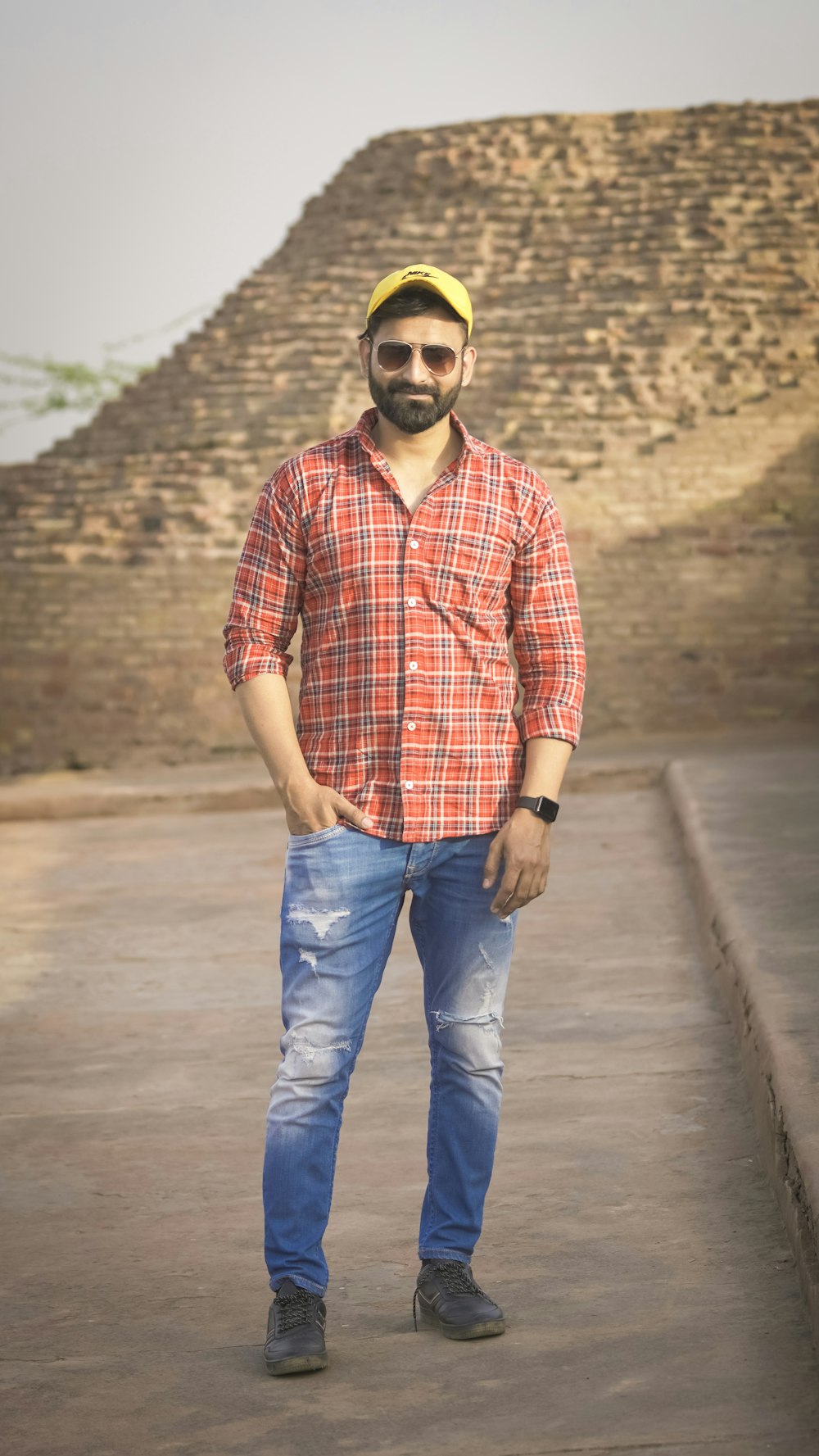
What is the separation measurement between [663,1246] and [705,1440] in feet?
2.46

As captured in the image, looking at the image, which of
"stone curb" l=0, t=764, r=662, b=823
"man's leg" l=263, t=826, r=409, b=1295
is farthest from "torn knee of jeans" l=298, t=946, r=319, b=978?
"stone curb" l=0, t=764, r=662, b=823

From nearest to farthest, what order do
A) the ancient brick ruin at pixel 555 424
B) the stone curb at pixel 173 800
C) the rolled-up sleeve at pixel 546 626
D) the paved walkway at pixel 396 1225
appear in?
the paved walkway at pixel 396 1225 → the rolled-up sleeve at pixel 546 626 → the stone curb at pixel 173 800 → the ancient brick ruin at pixel 555 424

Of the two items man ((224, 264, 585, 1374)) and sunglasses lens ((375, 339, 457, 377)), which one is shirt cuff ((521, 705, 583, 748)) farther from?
sunglasses lens ((375, 339, 457, 377))

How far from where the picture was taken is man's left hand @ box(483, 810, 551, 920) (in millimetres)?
2307

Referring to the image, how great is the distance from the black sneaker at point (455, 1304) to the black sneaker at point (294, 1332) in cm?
20

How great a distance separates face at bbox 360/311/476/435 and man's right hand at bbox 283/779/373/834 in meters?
0.60

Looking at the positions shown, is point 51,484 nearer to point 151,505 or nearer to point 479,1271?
point 151,505

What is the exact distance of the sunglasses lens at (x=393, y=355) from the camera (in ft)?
A: 7.85

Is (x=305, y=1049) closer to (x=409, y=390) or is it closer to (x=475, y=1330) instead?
(x=475, y=1330)

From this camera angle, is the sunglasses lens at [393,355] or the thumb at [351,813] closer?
the thumb at [351,813]

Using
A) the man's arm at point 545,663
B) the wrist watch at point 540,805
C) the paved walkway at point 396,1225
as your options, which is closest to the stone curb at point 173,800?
the paved walkway at point 396,1225

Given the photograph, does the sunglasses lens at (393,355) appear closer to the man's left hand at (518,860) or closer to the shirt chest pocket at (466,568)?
the shirt chest pocket at (466,568)

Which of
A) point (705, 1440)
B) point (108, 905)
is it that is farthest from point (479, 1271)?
point (108, 905)

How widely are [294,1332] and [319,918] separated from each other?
62 centimetres
